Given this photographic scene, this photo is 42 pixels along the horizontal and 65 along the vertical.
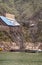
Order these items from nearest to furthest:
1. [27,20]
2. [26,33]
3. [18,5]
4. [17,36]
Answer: [17,36]
[26,33]
[27,20]
[18,5]

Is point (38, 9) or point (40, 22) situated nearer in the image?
point (40, 22)

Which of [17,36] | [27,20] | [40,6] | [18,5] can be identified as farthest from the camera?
[18,5]

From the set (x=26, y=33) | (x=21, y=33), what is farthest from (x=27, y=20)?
(x=21, y=33)

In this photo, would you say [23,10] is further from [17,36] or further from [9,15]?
[17,36]

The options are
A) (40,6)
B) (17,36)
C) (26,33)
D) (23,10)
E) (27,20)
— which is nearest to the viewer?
(17,36)

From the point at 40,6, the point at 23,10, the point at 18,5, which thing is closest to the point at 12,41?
the point at 40,6

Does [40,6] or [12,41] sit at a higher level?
[40,6]

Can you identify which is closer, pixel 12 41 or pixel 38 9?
pixel 12 41

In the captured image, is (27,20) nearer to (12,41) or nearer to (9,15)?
(9,15)

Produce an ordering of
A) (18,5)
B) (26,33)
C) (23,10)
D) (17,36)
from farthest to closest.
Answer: (18,5), (23,10), (26,33), (17,36)
